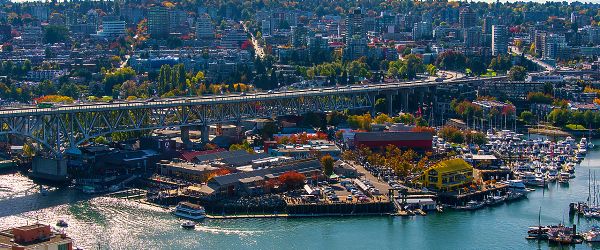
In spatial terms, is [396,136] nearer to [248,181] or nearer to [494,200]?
[494,200]

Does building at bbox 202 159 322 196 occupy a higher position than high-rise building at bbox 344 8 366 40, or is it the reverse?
high-rise building at bbox 344 8 366 40

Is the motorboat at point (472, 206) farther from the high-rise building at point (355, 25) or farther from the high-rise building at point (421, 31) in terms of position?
the high-rise building at point (421, 31)

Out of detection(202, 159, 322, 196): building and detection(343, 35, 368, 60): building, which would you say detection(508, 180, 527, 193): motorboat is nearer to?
detection(202, 159, 322, 196): building

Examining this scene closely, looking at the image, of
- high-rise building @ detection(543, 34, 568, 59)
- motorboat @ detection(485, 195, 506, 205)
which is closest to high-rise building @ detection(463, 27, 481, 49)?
high-rise building @ detection(543, 34, 568, 59)

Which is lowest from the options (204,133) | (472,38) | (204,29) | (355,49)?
(204,133)

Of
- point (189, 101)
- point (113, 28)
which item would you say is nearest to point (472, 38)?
point (113, 28)

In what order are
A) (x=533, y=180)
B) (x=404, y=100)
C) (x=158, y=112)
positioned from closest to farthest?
(x=533, y=180) < (x=158, y=112) < (x=404, y=100)

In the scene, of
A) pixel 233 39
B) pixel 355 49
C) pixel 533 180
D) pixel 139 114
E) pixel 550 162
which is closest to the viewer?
pixel 533 180
